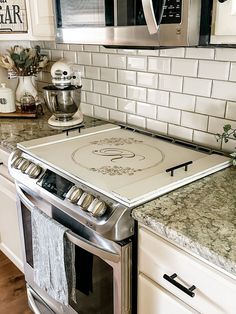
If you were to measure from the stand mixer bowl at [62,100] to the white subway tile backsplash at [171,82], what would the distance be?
0.50 meters

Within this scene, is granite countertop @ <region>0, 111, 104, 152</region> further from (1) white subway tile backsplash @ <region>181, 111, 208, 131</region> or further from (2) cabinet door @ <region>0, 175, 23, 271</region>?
(1) white subway tile backsplash @ <region>181, 111, 208, 131</region>

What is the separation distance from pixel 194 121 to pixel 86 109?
827 mm

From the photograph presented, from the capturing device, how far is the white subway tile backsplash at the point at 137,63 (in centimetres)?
171

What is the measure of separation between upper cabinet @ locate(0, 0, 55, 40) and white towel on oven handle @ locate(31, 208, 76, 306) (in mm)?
973

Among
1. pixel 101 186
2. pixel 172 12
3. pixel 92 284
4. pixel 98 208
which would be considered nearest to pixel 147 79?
pixel 172 12

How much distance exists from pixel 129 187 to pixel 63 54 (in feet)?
4.57

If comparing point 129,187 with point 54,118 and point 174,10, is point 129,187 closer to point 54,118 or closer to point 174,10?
point 174,10

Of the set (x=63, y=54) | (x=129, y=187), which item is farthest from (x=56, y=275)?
(x=63, y=54)

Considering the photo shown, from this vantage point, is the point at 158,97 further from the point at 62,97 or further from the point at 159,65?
the point at 62,97

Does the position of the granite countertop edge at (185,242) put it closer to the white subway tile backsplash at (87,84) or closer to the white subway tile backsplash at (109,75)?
the white subway tile backsplash at (109,75)

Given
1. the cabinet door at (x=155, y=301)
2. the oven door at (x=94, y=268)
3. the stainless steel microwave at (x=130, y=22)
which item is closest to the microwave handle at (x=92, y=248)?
the oven door at (x=94, y=268)

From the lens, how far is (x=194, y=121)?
155 centimetres

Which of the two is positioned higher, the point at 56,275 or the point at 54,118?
the point at 54,118

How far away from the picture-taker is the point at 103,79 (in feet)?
6.50
